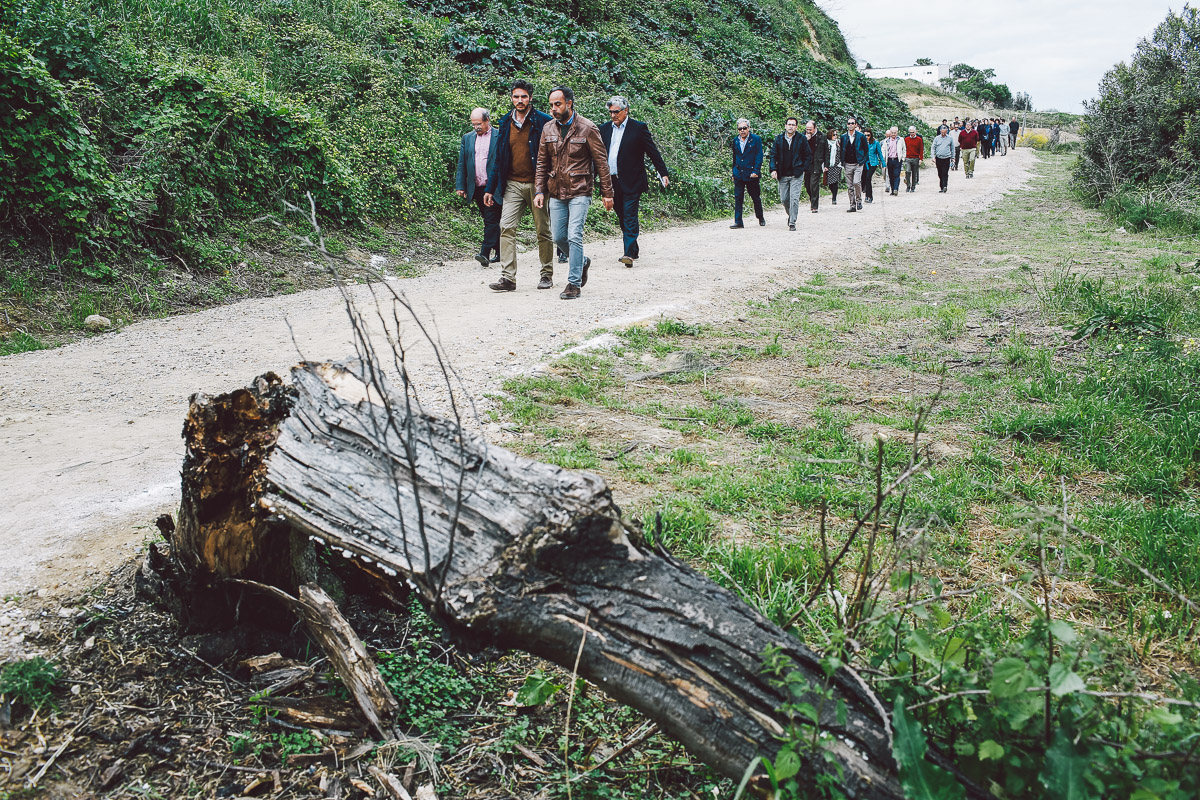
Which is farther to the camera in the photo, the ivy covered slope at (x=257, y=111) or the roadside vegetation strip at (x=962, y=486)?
the ivy covered slope at (x=257, y=111)

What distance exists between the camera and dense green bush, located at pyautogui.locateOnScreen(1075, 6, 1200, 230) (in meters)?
15.3

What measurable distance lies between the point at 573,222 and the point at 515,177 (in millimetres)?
972

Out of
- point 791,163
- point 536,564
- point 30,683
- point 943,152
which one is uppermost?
point 943,152

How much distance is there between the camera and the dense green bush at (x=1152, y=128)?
15328mm

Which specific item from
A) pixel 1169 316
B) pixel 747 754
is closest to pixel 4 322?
pixel 747 754

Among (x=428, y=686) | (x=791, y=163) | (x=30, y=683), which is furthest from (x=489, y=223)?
(x=30, y=683)

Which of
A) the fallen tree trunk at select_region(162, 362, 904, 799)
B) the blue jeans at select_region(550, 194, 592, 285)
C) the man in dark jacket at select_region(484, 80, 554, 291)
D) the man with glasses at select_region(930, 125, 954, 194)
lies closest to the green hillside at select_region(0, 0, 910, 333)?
the man in dark jacket at select_region(484, 80, 554, 291)

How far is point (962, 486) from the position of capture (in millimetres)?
3979

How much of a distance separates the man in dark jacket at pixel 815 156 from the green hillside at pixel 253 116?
2.15m

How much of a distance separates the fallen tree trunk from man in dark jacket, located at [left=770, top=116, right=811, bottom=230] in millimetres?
14476

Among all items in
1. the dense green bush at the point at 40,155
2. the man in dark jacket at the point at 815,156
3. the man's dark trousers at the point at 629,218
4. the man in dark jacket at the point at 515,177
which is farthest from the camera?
the man in dark jacket at the point at 815,156

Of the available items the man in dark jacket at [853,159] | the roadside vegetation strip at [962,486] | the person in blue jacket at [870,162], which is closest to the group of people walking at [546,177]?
the roadside vegetation strip at [962,486]

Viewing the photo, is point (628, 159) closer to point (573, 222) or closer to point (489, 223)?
point (489, 223)

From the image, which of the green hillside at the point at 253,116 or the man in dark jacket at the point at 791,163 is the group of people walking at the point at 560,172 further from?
the green hillside at the point at 253,116
